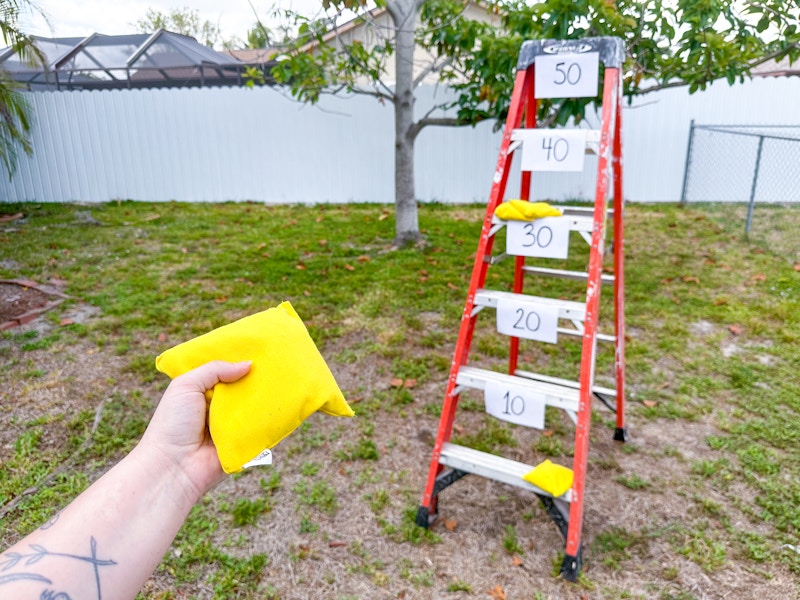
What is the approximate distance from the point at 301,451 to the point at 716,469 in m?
2.17

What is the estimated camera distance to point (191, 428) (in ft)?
4.21

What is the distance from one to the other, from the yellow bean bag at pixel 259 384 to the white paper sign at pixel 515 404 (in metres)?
1.06

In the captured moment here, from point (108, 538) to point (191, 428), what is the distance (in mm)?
296

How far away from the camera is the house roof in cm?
1167

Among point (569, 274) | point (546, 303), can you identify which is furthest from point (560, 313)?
point (569, 274)

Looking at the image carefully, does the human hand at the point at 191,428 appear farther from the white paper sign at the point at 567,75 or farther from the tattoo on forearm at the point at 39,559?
the white paper sign at the point at 567,75

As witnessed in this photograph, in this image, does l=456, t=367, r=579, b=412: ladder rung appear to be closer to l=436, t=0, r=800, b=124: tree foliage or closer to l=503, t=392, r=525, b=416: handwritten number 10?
l=503, t=392, r=525, b=416: handwritten number 10

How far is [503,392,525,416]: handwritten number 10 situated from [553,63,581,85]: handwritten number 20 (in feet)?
4.31

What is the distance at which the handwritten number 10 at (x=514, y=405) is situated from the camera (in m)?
2.31

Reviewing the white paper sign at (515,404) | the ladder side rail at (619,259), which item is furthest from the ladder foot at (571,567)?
the ladder side rail at (619,259)

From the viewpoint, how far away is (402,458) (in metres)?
3.03

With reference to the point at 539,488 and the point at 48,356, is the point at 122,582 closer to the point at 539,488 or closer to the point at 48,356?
the point at 539,488

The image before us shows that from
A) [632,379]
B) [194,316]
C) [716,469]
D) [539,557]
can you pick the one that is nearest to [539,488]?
[539,557]

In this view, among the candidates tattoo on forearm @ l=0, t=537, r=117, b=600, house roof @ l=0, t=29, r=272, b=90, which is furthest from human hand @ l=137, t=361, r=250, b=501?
house roof @ l=0, t=29, r=272, b=90
